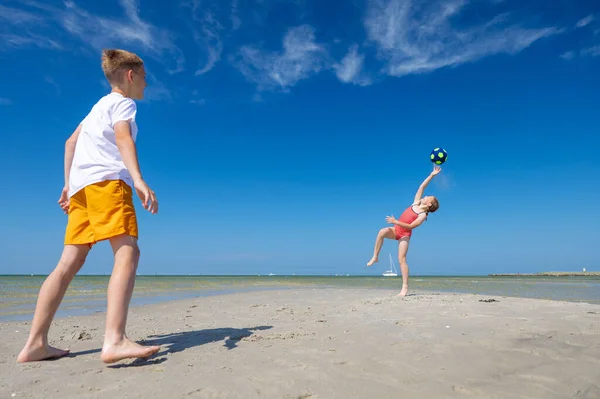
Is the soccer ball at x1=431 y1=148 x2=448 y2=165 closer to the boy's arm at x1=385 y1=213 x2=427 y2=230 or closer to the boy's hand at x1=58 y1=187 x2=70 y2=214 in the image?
the boy's arm at x1=385 y1=213 x2=427 y2=230

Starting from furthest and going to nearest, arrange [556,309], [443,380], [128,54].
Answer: [556,309]
[128,54]
[443,380]

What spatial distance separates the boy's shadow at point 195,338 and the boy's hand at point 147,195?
111 cm

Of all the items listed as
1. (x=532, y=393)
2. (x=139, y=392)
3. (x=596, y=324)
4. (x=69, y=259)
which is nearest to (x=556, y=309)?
(x=596, y=324)

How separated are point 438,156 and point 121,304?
7844 mm

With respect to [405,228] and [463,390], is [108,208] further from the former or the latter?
[405,228]

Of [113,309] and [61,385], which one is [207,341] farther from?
[61,385]

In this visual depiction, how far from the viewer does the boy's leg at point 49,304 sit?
310cm

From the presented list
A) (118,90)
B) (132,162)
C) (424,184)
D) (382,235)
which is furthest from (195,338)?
(424,184)

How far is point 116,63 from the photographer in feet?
11.4

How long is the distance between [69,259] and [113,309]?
67 cm

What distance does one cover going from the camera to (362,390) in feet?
8.02

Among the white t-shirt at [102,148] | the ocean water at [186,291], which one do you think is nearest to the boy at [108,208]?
the white t-shirt at [102,148]

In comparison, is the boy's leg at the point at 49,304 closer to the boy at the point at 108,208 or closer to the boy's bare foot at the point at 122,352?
the boy at the point at 108,208

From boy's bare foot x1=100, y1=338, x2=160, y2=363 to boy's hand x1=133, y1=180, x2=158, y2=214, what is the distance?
958 mm
